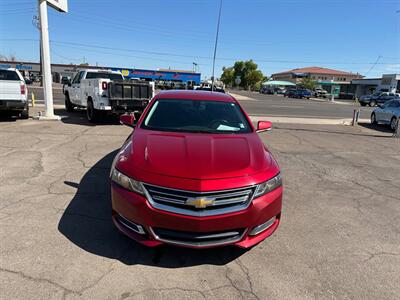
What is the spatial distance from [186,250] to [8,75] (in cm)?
1066

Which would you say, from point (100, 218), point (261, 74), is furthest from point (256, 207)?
point (261, 74)

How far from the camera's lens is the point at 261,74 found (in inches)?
4574

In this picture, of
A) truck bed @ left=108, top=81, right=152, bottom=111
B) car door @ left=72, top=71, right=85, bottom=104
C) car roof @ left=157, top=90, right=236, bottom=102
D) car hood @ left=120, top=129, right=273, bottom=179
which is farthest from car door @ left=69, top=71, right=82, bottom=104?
car hood @ left=120, top=129, right=273, bottom=179

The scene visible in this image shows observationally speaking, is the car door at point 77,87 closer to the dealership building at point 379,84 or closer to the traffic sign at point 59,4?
the traffic sign at point 59,4

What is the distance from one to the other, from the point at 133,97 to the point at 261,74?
112 metres

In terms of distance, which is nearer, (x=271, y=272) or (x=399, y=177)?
(x=271, y=272)

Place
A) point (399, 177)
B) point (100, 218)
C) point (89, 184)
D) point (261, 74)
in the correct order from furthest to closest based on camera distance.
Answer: point (261, 74) < point (399, 177) < point (89, 184) < point (100, 218)

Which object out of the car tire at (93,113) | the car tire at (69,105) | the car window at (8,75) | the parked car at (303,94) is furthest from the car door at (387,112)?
the parked car at (303,94)

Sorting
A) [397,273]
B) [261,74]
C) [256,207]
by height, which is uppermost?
[261,74]

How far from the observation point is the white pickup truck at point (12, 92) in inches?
401

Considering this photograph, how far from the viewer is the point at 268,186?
117 inches

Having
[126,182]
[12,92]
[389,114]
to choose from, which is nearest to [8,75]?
[12,92]

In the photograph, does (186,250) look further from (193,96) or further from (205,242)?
(193,96)

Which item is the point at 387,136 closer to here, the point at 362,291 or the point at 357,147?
the point at 357,147
